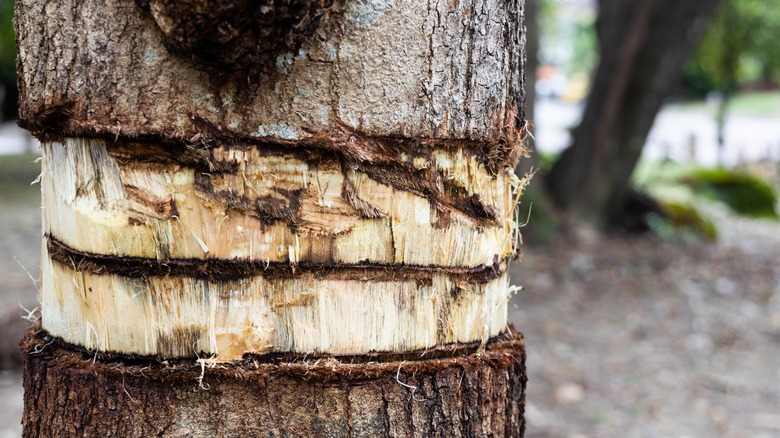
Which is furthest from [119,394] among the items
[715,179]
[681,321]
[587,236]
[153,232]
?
[715,179]

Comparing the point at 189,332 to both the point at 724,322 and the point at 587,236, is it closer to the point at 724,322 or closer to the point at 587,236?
the point at 724,322

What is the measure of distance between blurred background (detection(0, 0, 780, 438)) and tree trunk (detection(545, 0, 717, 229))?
0.02 meters

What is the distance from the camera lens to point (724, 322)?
244 inches

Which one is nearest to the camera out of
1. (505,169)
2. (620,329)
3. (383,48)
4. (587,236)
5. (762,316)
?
(383,48)

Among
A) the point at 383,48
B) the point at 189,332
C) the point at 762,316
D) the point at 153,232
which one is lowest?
the point at 762,316

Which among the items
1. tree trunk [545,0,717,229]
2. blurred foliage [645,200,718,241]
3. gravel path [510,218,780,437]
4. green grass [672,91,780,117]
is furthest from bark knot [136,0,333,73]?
green grass [672,91,780,117]

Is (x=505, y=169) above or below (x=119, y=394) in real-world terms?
above

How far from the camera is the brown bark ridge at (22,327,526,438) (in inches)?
45.8

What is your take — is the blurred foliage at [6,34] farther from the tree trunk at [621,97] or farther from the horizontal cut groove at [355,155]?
the horizontal cut groove at [355,155]

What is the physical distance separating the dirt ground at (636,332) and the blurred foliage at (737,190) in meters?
2.50

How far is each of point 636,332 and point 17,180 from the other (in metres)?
9.44

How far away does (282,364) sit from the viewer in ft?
3.81

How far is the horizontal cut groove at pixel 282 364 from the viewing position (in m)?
1.16

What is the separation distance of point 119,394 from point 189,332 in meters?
0.16
